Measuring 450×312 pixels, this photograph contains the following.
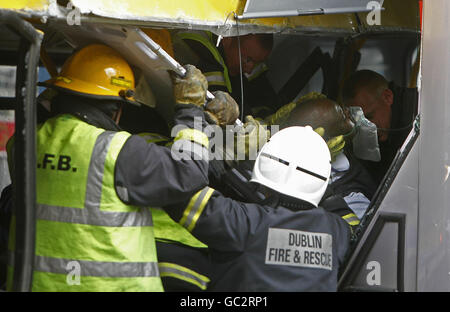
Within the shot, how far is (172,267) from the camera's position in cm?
290

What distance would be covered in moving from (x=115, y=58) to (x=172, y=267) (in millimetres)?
1008

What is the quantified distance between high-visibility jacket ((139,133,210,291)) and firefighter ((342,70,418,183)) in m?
1.56

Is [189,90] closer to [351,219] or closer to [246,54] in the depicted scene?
[351,219]

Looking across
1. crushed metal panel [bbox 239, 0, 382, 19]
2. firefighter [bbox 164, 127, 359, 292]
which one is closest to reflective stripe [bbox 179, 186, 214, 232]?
firefighter [bbox 164, 127, 359, 292]

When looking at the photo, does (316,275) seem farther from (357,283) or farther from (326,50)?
(326,50)

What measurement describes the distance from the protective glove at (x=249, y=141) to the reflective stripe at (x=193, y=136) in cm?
53

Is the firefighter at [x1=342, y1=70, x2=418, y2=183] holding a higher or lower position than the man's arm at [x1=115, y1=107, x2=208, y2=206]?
higher

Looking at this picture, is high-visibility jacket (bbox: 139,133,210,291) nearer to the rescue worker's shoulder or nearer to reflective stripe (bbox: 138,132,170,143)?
reflective stripe (bbox: 138,132,170,143)

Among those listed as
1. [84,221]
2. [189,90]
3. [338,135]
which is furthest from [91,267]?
[338,135]

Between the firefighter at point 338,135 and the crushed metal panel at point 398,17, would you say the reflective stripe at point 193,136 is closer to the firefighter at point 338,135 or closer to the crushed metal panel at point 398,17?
the firefighter at point 338,135

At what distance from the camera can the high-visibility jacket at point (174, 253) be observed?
9.45ft

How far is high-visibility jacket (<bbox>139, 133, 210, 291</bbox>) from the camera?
2.88 metres

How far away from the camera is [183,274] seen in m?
2.88
